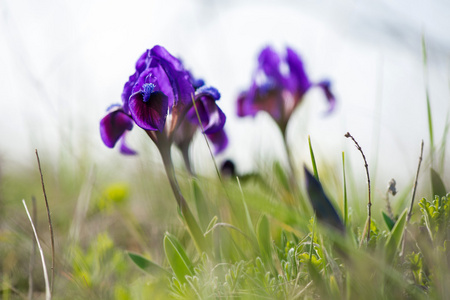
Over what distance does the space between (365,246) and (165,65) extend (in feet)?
3.11

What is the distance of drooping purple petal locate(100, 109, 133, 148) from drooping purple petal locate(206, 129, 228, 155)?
0.54 meters

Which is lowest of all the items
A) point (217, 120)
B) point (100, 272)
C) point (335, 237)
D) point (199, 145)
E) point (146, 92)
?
point (100, 272)

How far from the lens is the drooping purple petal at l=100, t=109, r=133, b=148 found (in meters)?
1.77

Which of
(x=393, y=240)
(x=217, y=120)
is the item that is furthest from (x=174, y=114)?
(x=393, y=240)

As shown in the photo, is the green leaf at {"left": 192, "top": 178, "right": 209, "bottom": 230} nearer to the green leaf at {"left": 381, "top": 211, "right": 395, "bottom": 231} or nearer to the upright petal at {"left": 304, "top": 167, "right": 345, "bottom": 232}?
the upright petal at {"left": 304, "top": 167, "right": 345, "bottom": 232}

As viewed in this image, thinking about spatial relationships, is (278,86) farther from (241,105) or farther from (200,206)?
(200,206)

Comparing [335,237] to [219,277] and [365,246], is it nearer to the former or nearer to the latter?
[365,246]

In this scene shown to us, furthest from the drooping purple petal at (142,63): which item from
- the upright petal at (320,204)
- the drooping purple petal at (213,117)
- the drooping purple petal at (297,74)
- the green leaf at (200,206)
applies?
the drooping purple petal at (297,74)

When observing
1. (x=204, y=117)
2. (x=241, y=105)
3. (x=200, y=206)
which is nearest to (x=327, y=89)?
→ (x=241, y=105)

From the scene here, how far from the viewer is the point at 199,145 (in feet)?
7.41

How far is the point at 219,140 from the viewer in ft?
7.48

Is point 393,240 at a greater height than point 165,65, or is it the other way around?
point 165,65

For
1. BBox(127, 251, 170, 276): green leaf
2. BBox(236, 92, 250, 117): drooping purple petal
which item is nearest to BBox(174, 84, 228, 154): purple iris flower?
BBox(127, 251, 170, 276): green leaf

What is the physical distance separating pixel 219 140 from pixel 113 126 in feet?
2.12
